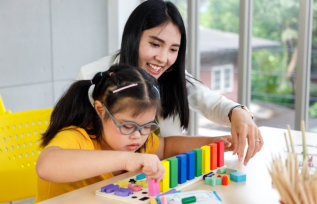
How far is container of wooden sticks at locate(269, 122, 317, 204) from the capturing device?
0.77 metres

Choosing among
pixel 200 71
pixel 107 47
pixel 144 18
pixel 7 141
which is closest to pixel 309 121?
pixel 200 71

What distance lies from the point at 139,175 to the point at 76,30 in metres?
2.16

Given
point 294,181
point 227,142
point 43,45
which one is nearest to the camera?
point 294,181

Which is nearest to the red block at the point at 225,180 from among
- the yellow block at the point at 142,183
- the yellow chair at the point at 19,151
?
the yellow block at the point at 142,183

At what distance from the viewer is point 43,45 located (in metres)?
2.90

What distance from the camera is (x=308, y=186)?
0.78 m

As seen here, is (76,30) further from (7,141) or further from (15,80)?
(7,141)

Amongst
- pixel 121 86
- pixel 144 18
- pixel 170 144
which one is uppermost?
pixel 144 18

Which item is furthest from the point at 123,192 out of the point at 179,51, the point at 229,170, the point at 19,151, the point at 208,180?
the point at 179,51

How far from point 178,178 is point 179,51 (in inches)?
26.8

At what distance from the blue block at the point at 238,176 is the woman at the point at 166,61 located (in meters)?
0.29

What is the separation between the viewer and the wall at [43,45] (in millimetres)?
2699

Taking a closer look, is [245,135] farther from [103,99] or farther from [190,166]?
[103,99]

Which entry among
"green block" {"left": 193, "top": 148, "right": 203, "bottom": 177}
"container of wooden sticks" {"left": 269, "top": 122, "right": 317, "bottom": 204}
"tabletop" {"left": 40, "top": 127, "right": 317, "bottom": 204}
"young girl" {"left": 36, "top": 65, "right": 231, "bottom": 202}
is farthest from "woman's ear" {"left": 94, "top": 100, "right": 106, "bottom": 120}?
"container of wooden sticks" {"left": 269, "top": 122, "right": 317, "bottom": 204}
